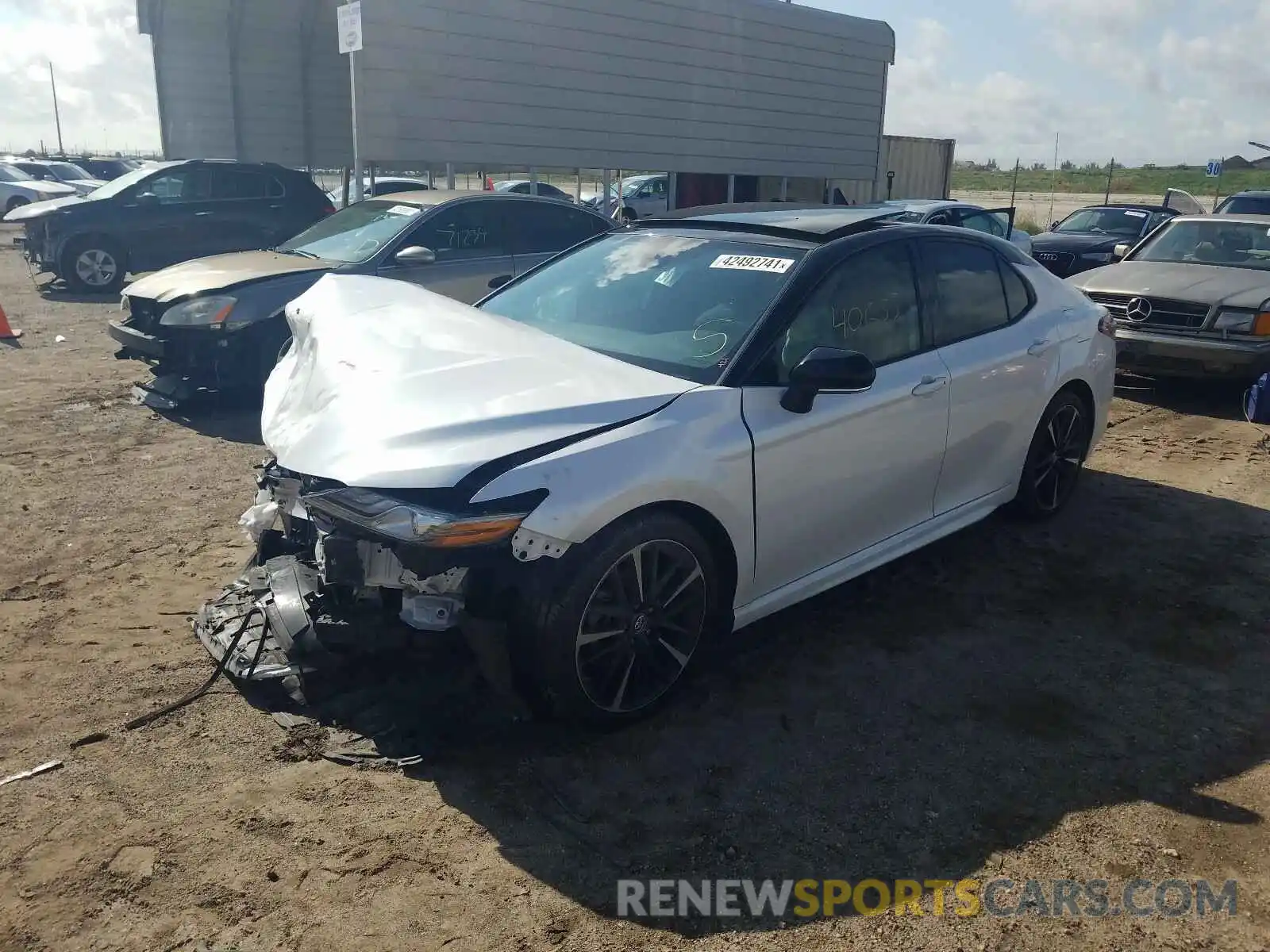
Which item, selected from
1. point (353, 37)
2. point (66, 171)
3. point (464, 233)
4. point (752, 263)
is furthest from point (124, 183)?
point (66, 171)

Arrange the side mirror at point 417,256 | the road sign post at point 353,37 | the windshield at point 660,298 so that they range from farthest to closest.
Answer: the road sign post at point 353,37 → the side mirror at point 417,256 → the windshield at point 660,298

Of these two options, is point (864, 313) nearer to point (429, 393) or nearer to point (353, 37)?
point (429, 393)

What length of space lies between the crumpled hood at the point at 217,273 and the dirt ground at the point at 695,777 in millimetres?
2763

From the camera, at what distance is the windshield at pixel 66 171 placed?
29047 mm

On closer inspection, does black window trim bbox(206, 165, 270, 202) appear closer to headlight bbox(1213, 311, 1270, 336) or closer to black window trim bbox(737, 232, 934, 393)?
black window trim bbox(737, 232, 934, 393)

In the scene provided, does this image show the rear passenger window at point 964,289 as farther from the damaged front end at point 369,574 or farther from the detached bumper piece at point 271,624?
the detached bumper piece at point 271,624

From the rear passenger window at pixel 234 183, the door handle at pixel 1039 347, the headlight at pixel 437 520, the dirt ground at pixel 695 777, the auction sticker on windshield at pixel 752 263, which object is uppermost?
the rear passenger window at pixel 234 183

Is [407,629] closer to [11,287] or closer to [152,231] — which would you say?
[152,231]

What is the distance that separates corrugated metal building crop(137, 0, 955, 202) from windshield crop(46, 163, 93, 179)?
15.3 meters

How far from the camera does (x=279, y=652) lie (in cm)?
352

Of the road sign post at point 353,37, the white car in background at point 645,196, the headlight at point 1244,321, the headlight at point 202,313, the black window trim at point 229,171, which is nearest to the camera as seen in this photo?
the headlight at point 202,313

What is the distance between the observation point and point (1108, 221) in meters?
15.6

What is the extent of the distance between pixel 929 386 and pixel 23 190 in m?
28.3

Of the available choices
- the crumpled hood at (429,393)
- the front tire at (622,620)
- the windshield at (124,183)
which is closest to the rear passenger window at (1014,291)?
the crumpled hood at (429,393)
